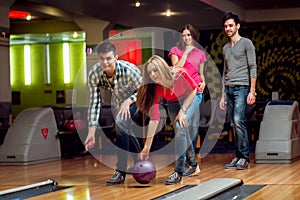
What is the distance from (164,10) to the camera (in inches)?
499

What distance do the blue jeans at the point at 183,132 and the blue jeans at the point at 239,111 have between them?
0.74 meters

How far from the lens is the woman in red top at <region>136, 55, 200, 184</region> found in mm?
5461

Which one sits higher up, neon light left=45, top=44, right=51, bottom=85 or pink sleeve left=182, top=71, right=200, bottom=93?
neon light left=45, top=44, right=51, bottom=85

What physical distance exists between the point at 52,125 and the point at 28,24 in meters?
7.84

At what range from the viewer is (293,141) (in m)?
7.78

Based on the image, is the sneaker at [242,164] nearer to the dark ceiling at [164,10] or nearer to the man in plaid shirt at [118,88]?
the man in plaid shirt at [118,88]

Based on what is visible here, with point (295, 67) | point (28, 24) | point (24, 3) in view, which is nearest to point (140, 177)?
point (24, 3)

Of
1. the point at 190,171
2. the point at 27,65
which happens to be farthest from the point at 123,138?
the point at 27,65

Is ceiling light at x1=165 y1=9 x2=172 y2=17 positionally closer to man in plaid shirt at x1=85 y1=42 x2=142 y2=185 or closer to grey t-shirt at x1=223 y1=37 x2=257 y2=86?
grey t-shirt at x1=223 y1=37 x2=257 y2=86

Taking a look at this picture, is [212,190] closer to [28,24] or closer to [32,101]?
[28,24]

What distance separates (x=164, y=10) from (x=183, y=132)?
23.9 ft

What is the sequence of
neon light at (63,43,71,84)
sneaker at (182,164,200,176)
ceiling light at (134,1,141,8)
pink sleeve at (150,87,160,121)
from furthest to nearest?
neon light at (63,43,71,84) < ceiling light at (134,1,141,8) < sneaker at (182,164,200,176) < pink sleeve at (150,87,160,121)

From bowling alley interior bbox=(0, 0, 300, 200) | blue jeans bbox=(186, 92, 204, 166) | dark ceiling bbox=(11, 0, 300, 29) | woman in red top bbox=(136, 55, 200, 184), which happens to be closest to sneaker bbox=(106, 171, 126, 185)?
bowling alley interior bbox=(0, 0, 300, 200)

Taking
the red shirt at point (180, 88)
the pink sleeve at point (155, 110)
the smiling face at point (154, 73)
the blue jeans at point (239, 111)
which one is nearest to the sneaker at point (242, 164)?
the blue jeans at point (239, 111)
